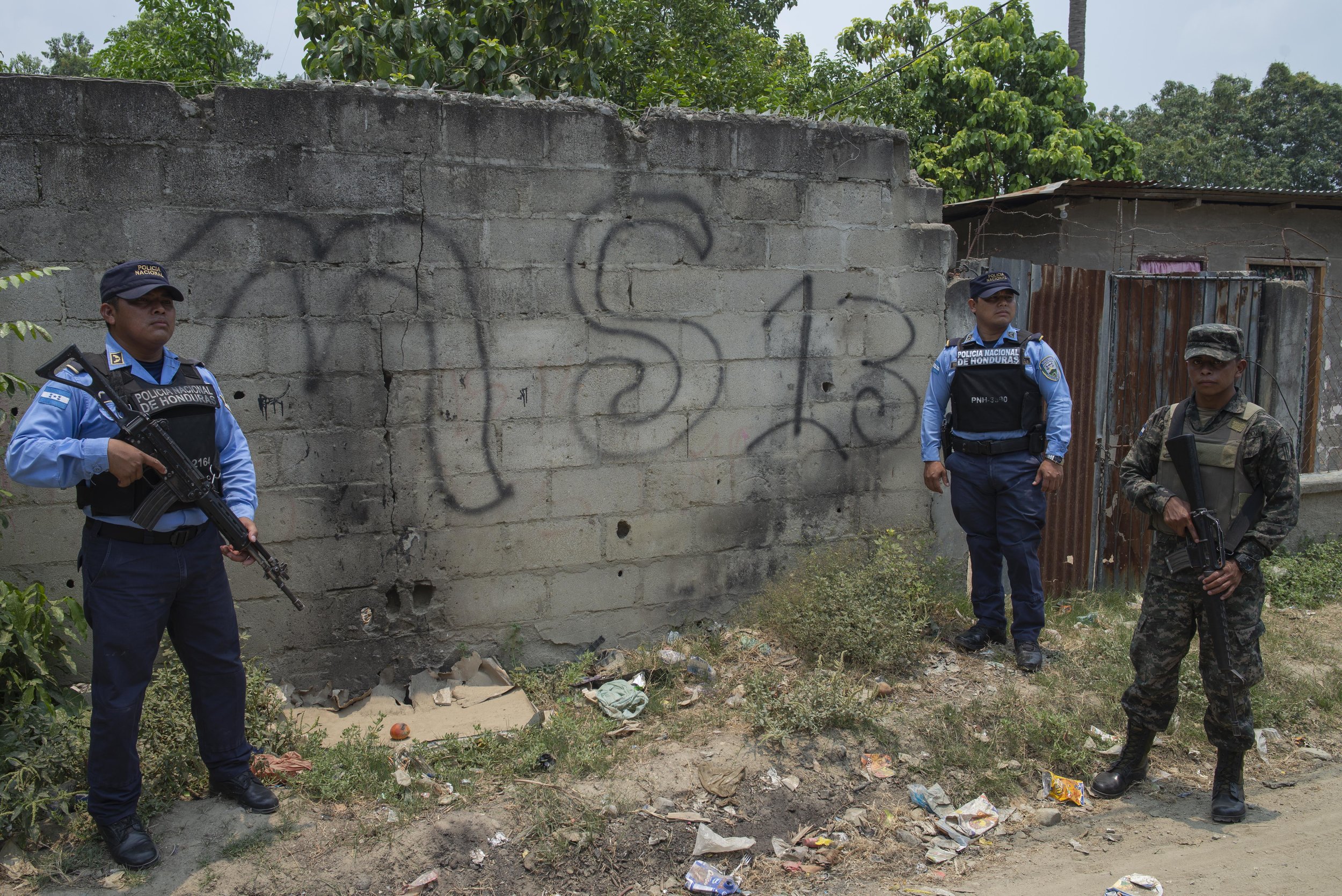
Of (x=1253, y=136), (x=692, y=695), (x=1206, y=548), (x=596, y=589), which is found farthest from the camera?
(x=1253, y=136)

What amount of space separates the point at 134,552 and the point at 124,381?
54 cm

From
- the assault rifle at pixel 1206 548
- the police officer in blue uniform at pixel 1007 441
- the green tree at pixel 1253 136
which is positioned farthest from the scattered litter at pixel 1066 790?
the green tree at pixel 1253 136

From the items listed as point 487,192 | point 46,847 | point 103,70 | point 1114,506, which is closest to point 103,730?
point 46,847

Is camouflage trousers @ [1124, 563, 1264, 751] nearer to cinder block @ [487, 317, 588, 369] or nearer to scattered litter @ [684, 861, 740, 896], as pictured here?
scattered litter @ [684, 861, 740, 896]

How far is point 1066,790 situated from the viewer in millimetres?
3479

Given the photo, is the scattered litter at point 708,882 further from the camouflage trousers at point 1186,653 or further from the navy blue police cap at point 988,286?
the navy blue police cap at point 988,286

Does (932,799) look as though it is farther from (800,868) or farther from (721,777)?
(721,777)

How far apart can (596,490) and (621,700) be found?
1025mm

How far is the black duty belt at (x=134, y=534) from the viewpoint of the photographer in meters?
2.78

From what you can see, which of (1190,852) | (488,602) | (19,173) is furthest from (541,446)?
(1190,852)

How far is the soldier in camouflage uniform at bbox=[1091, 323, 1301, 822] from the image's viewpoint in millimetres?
3174

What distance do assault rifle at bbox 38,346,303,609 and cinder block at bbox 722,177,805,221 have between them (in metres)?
2.78

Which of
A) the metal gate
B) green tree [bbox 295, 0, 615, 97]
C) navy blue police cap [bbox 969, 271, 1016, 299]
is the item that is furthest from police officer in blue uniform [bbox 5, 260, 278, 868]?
the metal gate

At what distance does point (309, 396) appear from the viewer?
3.94 m
